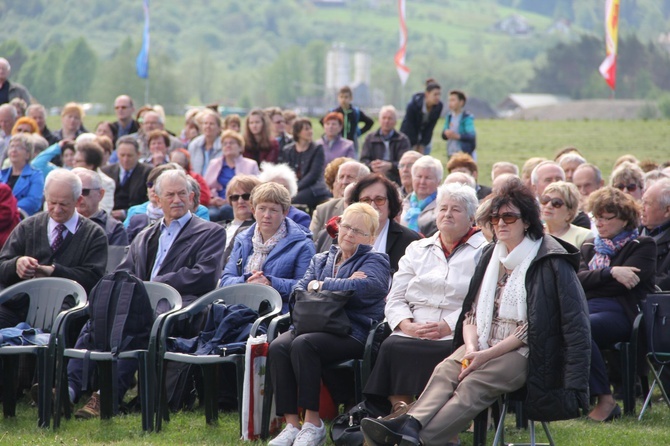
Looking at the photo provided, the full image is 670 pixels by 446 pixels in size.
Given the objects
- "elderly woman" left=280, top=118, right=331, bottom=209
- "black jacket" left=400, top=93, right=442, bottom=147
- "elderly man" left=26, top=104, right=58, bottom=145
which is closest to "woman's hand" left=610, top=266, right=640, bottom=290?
"elderly woman" left=280, top=118, right=331, bottom=209

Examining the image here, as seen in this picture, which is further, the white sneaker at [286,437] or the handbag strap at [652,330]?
the handbag strap at [652,330]

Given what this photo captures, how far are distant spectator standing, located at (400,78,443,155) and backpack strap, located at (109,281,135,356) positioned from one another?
7.50 metres

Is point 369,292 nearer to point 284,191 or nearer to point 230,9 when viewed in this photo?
point 284,191

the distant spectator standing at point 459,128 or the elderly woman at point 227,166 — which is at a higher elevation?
the distant spectator standing at point 459,128

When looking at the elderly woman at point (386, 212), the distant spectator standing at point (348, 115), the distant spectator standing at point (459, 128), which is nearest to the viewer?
the elderly woman at point (386, 212)

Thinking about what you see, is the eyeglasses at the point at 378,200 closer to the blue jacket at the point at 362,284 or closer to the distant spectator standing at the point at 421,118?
the blue jacket at the point at 362,284

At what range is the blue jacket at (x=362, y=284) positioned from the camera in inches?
240

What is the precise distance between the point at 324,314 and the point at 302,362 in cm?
32

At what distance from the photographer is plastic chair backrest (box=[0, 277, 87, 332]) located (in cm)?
711

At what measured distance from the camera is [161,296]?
6863mm

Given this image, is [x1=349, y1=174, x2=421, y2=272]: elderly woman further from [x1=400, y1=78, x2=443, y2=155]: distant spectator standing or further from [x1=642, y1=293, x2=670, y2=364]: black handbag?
[x1=400, y1=78, x2=443, y2=155]: distant spectator standing

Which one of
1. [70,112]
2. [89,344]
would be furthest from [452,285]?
[70,112]

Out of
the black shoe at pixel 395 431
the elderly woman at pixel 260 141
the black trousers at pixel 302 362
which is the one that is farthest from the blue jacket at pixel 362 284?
the elderly woman at pixel 260 141

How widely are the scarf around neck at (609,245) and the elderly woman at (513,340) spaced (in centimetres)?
145
